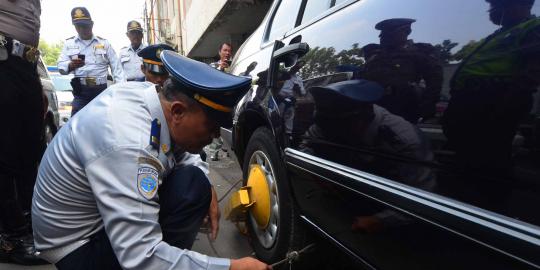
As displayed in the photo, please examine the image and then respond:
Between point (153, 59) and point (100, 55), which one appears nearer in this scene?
point (153, 59)

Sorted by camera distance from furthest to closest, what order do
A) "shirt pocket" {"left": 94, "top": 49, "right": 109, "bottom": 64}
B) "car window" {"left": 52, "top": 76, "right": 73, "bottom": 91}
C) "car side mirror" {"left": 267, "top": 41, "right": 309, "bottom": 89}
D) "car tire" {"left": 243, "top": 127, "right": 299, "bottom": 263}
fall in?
"car window" {"left": 52, "top": 76, "right": 73, "bottom": 91} → "shirt pocket" {"left": 94, "top": 49, "right": 109, "bottom": 64} → "car tire" {"left": 243, "top": 127, "right": 299, "bottom": 263} → "car side mirror" {"left": 267, "top": 41, "right": 309, "bottom": 89}

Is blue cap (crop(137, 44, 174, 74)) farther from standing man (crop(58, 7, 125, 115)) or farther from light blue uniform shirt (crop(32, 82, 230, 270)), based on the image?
light blue uniform shirt (crop(32, 82, 230, 270))

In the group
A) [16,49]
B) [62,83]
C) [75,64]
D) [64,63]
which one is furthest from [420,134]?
[62,83]

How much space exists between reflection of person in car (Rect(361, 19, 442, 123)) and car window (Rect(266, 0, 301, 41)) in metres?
0.96

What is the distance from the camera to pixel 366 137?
3.73 feet

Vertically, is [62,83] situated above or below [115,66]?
below

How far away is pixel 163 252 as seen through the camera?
1.00 metres

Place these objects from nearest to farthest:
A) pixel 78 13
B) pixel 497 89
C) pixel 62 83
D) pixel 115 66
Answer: pixel 497 89 < pixel 78 13 < pixel 115 66 < pixel 62 83

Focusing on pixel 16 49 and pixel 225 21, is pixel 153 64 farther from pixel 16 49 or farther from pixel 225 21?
pixel 225 21

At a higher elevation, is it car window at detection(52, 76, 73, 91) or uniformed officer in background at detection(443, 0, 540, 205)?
uniformed officer in background at detection(443, 0, 540, 205)

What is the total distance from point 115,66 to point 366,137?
4.21 meters

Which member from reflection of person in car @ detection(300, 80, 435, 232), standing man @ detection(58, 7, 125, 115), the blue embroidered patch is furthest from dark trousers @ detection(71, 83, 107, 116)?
the blue embroidered patch

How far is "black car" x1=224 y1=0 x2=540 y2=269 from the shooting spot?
28.6 inches

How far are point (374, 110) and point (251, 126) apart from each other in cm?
122
